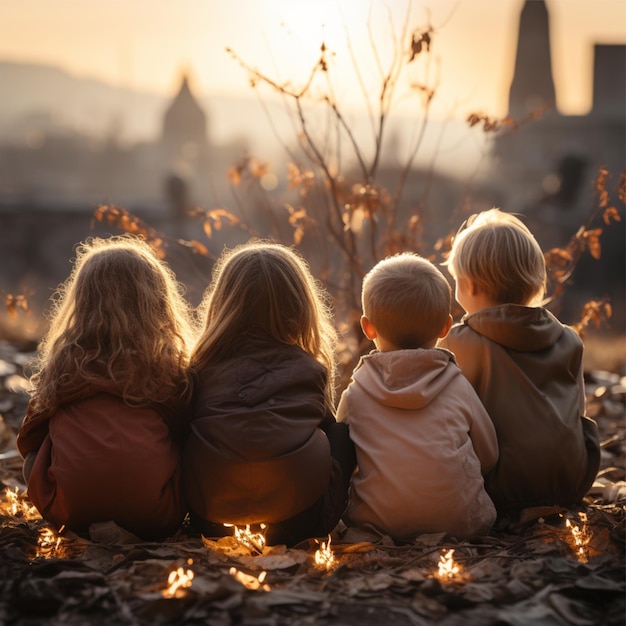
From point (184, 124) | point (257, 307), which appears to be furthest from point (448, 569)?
point (184, 124)

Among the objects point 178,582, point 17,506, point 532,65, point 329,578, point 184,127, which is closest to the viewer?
point 178,582

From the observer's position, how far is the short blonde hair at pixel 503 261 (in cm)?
308

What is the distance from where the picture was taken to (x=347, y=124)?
4.20 m

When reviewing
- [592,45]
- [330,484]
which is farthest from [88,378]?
[592,45]

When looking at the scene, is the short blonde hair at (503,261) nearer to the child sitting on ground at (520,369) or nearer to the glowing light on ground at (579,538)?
the child sitting on ground at (520,369)

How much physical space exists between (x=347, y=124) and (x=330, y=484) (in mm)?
1986

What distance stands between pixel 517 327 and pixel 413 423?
0.52 metres

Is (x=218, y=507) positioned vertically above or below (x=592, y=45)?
below

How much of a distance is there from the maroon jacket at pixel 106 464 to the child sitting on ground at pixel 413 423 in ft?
2.09

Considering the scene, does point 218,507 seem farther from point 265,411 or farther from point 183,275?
point 183,275

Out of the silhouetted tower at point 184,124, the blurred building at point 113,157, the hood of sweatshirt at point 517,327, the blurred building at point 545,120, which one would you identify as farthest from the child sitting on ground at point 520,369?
the blurred building at point 113,157

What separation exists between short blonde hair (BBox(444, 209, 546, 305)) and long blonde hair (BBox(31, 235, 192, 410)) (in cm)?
108

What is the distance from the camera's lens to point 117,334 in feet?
Answer: 9.32

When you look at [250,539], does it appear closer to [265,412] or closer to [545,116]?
[265,412]
